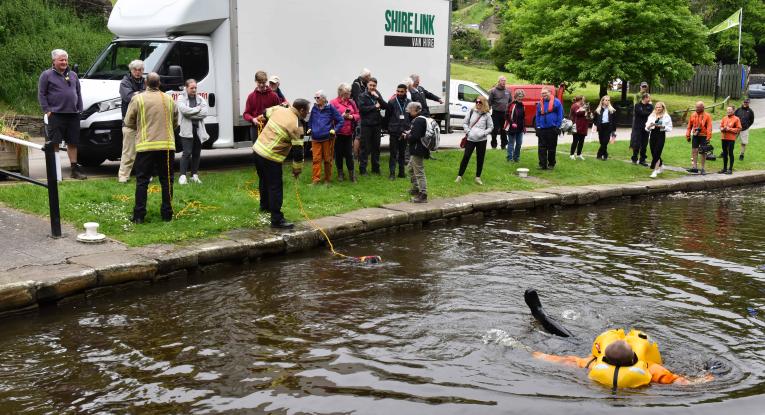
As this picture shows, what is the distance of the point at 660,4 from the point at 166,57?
23519mm

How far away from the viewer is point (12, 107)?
819 inches

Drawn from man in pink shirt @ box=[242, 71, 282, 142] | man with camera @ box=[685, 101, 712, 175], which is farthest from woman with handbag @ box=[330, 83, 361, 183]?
man with camera @ box=[685, 101, 712, 175]

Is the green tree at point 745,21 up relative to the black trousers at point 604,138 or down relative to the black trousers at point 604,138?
up

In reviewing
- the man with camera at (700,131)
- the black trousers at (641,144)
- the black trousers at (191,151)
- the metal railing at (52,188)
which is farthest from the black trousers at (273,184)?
the man with camera at (700,131)

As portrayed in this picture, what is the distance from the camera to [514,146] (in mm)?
17656

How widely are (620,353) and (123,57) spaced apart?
10926 millimetres

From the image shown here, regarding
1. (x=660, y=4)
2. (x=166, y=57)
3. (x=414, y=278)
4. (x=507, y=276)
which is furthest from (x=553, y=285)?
(x=660, y=4)

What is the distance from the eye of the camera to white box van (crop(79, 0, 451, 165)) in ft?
43.2

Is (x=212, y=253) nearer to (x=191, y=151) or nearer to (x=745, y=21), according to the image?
(x=191, y=151)

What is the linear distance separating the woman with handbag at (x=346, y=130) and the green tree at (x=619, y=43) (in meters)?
18.5

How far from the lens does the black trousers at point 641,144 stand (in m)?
18.7

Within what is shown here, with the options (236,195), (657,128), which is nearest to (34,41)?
(236,195)

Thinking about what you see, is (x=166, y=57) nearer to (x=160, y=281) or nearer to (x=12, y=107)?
(x=160, y=281)

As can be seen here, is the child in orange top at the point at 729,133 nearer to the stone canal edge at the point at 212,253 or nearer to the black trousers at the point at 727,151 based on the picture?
the black trousers at the point at 727,151
